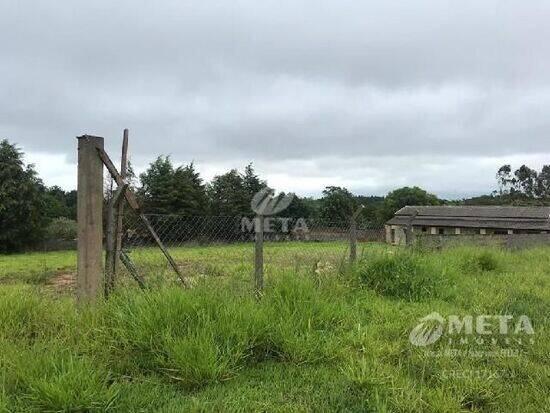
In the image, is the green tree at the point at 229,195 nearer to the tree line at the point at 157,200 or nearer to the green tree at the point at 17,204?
the tree line at the point at 157,200

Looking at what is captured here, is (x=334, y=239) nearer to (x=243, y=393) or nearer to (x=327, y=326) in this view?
(x=327, y=326)

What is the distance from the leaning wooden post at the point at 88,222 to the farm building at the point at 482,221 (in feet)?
94.0

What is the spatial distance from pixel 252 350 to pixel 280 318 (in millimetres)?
461

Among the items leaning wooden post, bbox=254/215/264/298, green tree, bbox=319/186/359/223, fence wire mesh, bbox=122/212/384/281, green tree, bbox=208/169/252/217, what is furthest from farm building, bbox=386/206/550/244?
leaning wooden post, bbox=254/215/264/298

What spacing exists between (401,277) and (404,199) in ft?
207

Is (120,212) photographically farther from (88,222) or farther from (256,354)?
(256,354)

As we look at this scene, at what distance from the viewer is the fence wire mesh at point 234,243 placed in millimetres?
6473

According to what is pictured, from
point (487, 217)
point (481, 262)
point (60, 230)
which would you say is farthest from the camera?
point (487, 217)
